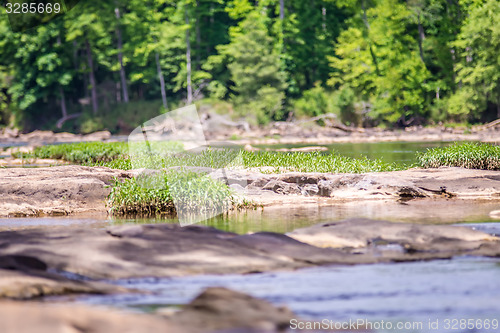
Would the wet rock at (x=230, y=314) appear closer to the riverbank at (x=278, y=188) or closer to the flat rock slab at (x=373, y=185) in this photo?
the riverbank at (x=278, y=188)

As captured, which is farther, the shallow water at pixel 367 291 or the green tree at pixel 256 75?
the green tree at pixel 256 75

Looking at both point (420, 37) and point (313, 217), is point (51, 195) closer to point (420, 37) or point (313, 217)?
point (313, 217)

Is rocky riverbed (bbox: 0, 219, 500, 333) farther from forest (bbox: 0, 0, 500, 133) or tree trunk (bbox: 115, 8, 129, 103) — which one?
tree trunk (bbox: 115, 8, 129, 103)

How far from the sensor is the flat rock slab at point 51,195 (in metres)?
16.7

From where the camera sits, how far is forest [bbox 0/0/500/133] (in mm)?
52969

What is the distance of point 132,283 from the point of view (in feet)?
28.5

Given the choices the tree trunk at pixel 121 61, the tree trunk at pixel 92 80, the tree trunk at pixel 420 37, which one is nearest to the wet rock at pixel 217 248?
the tree trunk at pixel 420 37

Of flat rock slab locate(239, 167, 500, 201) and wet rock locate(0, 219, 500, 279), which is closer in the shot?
wet rock locate(0, 219, 500, 279)

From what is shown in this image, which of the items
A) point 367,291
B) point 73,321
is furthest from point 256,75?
point 73,321

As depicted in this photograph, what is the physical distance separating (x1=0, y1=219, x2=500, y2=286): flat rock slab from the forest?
40.2 metres

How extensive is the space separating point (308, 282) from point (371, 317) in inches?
60.2

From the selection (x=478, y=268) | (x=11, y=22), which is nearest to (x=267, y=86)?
(x=11, y=22)

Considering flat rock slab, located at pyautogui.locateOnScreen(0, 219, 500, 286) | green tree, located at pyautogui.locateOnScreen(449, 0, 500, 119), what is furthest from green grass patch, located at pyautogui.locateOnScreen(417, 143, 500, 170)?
green tree, located at pyautogui.locateOnScreen(449, 0, 500, 119)

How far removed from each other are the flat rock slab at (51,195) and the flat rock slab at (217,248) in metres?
6.49
